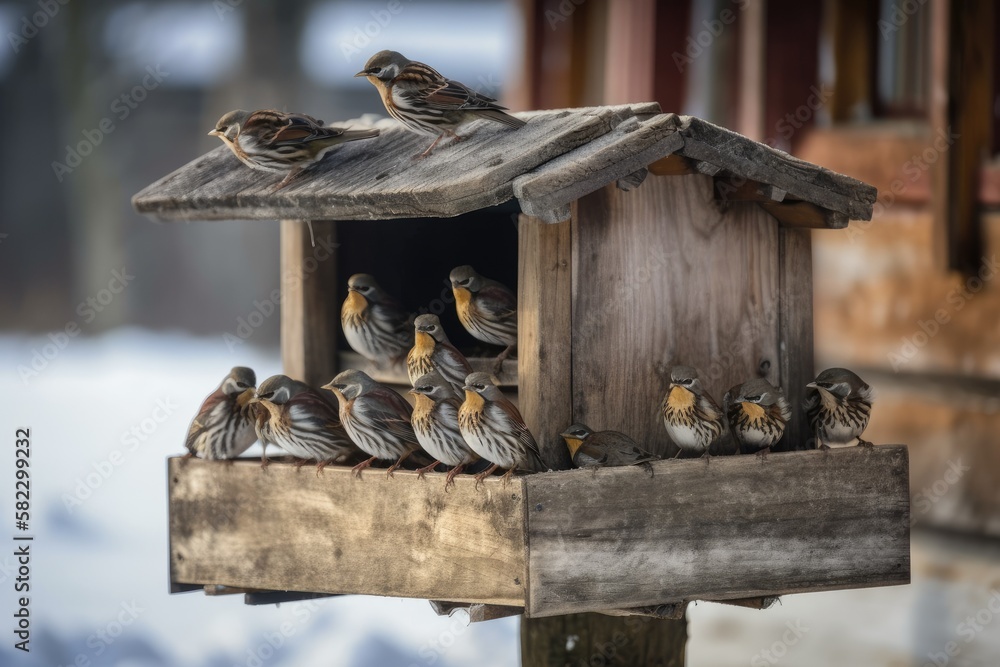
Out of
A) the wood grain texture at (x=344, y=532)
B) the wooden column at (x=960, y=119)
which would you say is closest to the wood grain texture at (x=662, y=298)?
the wood grain texture at (x=344, y=532)

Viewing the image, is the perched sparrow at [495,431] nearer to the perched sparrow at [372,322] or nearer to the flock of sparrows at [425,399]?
the flock of sparrows at [425,399]

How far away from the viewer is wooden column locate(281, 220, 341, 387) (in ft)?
19.2

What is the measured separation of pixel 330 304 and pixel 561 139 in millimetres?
1924

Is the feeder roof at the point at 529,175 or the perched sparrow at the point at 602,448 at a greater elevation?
the feeder roof at the point at 529,175

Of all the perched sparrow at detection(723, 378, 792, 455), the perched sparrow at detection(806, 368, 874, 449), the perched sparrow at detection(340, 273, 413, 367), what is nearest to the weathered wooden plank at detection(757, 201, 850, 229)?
the perched sparrow at detection(806, 368, 874, 449)

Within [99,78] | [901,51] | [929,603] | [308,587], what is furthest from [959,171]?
[99,78]

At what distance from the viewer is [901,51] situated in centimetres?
891

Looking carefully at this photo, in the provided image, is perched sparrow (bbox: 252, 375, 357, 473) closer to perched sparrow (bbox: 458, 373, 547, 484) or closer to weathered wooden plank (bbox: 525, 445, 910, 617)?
perched sparrow (bbox: 458, 373, 547, 484)

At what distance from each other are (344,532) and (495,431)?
0.78m

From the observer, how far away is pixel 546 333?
462cm

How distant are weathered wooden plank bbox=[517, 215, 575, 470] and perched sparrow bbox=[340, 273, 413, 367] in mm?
952

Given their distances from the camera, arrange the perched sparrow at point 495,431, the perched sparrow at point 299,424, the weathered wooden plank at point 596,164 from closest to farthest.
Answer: the weathered wooden plank at point 596,164 → the perched sparrow at point 495,431 → the perched sparrow at point 299,424

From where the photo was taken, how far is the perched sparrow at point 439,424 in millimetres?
4672

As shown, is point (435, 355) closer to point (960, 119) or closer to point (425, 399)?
point (425, 399)
